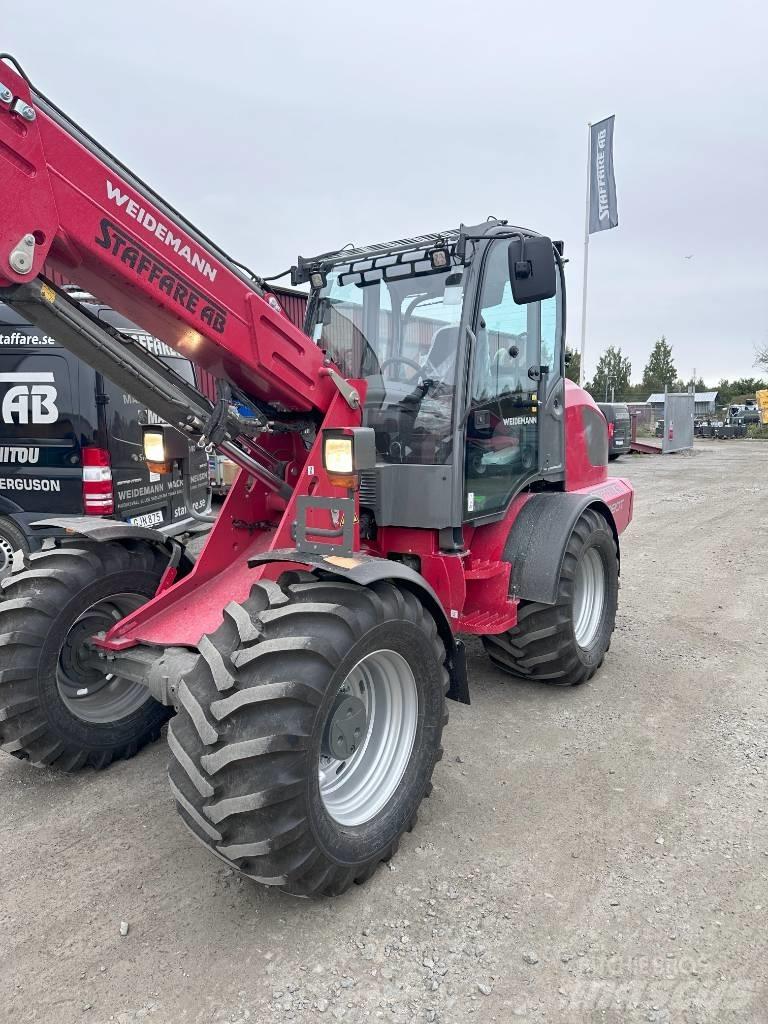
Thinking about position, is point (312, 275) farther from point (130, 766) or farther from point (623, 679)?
point (623, 679)

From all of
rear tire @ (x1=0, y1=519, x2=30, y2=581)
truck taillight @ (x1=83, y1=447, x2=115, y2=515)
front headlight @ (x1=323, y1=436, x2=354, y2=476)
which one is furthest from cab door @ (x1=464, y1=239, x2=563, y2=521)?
rear tire @ (x1=0, y1=519, x2=30, y2=581)

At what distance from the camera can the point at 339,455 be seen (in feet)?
10.0

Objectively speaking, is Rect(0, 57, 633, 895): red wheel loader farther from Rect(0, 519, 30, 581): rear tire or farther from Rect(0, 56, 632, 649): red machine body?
Rect(0, 519, 30, 581): rear tire

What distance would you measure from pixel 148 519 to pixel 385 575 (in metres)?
4.31

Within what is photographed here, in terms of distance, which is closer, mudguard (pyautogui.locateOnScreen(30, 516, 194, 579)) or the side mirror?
the side mirror

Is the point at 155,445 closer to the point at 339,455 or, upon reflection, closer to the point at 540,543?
the point at 339,455

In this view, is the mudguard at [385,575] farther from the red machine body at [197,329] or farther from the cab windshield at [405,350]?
the cab windshield at [405,350]

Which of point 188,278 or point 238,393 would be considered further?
point 238,393

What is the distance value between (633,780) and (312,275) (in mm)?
3229

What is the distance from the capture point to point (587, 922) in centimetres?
250

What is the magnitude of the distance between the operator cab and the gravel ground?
1.40 meters

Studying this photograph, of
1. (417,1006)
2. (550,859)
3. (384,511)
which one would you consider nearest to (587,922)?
(550,859)

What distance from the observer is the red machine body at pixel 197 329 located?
230 cm

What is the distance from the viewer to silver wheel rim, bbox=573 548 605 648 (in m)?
4.67
